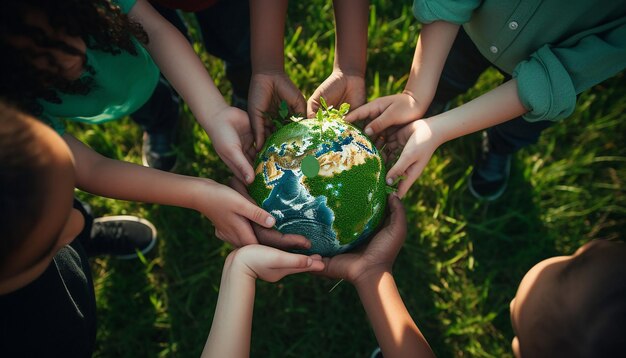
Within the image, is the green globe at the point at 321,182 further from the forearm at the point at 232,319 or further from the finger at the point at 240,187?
the forearm at the point at 232,319

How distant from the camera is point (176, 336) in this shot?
2.75 meters

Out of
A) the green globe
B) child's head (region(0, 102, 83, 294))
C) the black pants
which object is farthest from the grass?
child's head (region(0, 102, 83, 294))

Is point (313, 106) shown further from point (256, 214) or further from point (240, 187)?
point (256, 214)

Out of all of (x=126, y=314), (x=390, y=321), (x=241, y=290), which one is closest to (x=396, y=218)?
(x=390, y=321)

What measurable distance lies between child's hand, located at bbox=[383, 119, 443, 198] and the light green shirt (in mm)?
444

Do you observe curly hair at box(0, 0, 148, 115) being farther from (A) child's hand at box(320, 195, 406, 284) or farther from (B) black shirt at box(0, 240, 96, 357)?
(A) child's hand at box(320, 195, 406, 284)

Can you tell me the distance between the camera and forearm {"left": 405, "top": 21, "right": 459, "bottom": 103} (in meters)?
2.03

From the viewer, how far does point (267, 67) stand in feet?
7.39

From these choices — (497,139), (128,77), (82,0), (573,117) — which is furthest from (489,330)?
(82,0)

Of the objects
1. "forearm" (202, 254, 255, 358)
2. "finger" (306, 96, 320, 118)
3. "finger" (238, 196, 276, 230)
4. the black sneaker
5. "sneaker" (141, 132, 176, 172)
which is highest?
"finger" (306, 96, 320, 118)

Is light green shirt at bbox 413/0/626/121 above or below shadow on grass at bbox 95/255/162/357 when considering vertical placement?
above

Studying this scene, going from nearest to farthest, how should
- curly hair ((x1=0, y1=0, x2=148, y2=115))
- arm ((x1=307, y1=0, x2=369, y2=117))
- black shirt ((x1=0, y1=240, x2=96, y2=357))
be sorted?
curly hair ((x1=0, y1=0, x2=148, y2=115))
black shirt ((x1=0, y1=240, x2=96, y2=357))
arm ((x1=307, y1=0, x2=369, y2=117))

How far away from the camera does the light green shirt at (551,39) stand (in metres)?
1.65

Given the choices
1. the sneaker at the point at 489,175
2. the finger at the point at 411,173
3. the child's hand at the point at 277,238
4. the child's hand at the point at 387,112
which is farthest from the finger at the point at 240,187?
the sneaker at the point at 489,175
